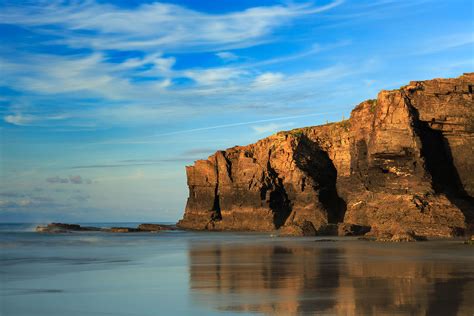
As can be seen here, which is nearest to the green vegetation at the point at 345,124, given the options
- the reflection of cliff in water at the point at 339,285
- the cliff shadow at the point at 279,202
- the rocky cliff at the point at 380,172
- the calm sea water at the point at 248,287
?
the rocky cliff at the point at 380,172

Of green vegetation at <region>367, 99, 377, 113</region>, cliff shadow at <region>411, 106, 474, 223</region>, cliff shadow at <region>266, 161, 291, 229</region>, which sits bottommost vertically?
cliff shadow at <region>266, 161, 291, 229</region>

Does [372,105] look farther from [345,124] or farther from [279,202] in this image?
[279,202]

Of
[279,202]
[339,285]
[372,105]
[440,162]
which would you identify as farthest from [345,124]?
[339,285]

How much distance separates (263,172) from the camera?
8631 cm

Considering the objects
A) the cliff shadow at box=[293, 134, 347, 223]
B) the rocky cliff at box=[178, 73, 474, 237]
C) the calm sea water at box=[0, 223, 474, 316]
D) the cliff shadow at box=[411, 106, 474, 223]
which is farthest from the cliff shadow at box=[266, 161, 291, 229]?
the calm sea water at box=[0, 223, 474, 316]

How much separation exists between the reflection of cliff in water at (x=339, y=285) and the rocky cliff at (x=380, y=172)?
28.2m

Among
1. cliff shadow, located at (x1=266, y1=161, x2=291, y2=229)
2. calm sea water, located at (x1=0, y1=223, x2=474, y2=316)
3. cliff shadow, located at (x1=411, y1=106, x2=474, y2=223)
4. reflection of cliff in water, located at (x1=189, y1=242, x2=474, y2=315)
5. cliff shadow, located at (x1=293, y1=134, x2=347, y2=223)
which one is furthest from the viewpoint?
cliff shadow, located at (x1=266, y1=161, x2=291, y2=229)

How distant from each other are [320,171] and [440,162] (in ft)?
85.7

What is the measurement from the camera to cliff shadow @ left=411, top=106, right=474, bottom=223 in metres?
56.8

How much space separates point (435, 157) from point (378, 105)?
25.9 ft

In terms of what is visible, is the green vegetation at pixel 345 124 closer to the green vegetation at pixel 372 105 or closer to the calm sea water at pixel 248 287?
the green vegetation at pixel 372 105

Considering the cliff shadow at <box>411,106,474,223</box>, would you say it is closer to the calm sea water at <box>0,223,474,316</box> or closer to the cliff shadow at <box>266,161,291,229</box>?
the cliff shadow at <box>266,161,291,229</box>

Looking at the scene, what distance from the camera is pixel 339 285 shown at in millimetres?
17578

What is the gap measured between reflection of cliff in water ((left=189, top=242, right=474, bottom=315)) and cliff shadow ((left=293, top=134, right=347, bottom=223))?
167 feet
